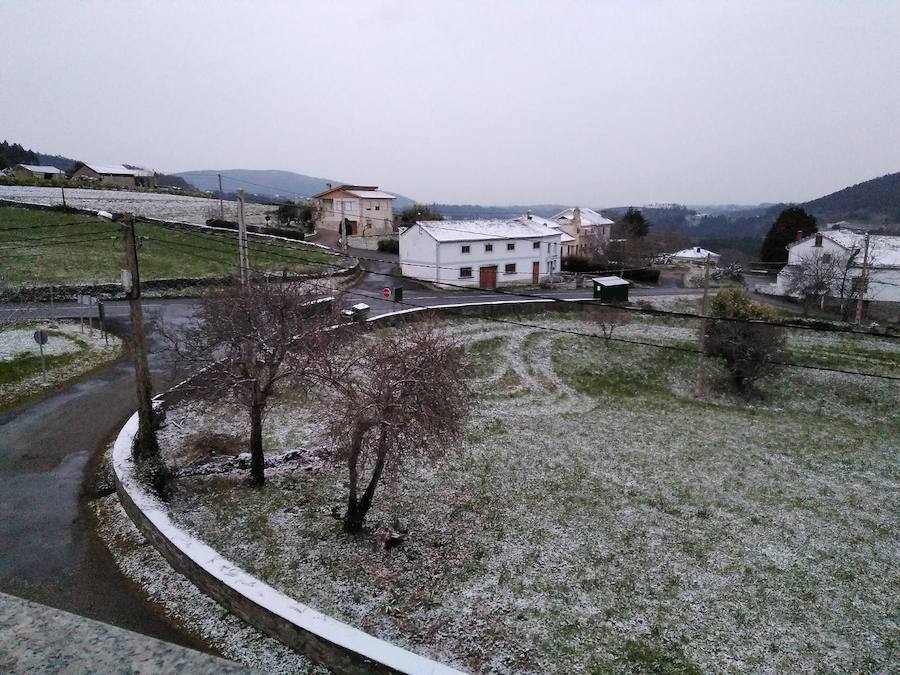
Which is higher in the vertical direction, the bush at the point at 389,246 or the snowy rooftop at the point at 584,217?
the snowy rooftop at the point at 584,217

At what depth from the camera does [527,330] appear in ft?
111

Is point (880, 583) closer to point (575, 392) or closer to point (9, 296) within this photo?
point (575, 392)

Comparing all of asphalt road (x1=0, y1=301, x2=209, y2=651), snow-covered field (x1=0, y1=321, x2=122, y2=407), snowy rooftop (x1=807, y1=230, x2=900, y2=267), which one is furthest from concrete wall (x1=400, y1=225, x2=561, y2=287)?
asphalt road (x1=0, y1=301, x2=209, y2=651)

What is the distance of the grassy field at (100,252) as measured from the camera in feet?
→ 113

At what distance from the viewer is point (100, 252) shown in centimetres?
3994

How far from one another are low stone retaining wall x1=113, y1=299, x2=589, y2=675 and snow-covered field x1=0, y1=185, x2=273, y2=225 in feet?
157

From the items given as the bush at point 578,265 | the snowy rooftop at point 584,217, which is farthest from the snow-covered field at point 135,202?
the snowy rooftop at point 584,217

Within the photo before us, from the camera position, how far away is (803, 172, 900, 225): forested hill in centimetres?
12438

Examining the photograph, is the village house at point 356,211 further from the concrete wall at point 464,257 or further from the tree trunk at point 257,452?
the tree trunk at point 257,452

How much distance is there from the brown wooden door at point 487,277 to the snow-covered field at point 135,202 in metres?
27.3

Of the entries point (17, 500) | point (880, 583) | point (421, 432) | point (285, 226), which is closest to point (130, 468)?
point (17, 500)

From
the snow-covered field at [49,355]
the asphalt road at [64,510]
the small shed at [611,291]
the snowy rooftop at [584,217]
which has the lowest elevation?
the asphalt road at [64,510]

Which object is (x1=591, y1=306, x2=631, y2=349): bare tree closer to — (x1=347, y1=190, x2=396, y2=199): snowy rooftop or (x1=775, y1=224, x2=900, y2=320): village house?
(x1=775, y1=224, x2=900, y2=320): village house

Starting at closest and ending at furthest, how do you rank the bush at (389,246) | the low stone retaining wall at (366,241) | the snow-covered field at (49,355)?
the snow-covered field at (49,355)
the bush at (389,246)
the low stone retaining wall at (366,241)
